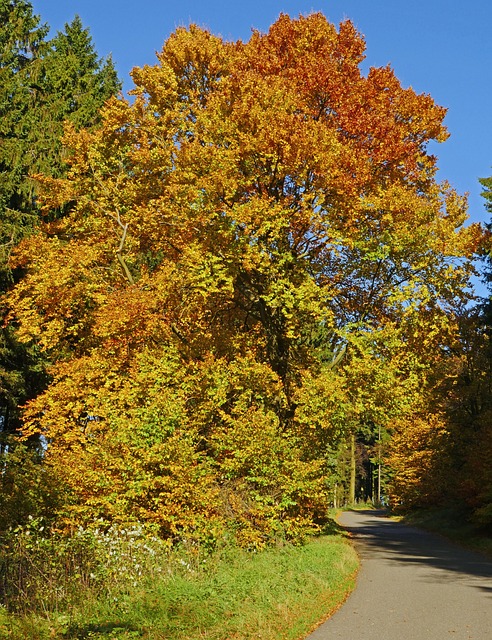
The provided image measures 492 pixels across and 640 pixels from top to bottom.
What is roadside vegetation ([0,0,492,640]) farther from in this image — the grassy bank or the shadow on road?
the shadow on road

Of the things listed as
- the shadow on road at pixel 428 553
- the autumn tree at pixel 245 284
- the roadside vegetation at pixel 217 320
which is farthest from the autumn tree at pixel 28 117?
the shadow on road at pixel 428 553

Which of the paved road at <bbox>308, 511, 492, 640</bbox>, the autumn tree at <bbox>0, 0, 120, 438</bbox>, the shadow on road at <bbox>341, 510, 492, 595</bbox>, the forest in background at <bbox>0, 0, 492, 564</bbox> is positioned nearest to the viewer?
the paved road at <bbox>308, 511, 492, 640</bbox>

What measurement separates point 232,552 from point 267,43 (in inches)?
641

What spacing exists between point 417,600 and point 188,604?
4.98 metres

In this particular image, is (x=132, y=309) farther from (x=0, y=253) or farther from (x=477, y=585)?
(x=477, y=585)

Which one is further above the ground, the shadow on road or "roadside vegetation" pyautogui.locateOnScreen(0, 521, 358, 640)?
"roadside vegetation" pyautogui.locateOnScreen(0, 521, 358, 640)

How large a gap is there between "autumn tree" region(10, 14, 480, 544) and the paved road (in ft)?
9.45

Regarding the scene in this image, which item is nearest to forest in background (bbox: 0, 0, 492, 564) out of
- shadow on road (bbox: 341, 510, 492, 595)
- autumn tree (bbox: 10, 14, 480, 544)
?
autumn tree (bbox: 10, 14, 480, 544)

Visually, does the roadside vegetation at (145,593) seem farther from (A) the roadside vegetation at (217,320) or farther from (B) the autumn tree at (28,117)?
(B) the autumn tree at (28,117)

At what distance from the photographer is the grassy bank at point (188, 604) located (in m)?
7.88

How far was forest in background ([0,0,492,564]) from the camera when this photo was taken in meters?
15.6

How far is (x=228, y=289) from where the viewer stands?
17984 mm

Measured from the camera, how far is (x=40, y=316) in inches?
845

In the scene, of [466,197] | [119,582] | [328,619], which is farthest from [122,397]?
[466,197]
